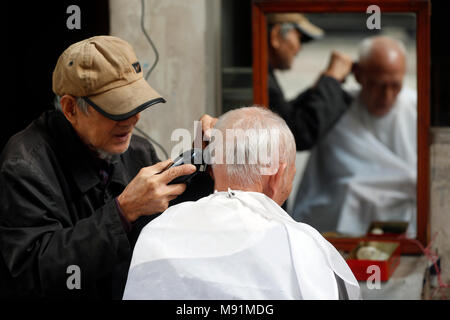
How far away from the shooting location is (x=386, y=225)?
→ 4246 millimetres

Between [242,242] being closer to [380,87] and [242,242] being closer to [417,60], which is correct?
[417,60]

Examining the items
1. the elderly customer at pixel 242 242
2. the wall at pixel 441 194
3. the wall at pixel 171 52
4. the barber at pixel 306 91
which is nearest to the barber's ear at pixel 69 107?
the elderly customer at pixel 242 242

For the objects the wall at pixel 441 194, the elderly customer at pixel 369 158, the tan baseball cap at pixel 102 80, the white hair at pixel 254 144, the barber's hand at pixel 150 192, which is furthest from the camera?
the elderly customer at pixel 369 158

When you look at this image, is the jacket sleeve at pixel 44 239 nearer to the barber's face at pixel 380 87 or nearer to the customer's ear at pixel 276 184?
the customer's ear at pixel 276 184

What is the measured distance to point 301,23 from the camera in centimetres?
413

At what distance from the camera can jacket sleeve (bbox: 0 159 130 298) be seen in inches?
93.6

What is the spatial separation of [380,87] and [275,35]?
79 cm

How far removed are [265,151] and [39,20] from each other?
2233 millimetres

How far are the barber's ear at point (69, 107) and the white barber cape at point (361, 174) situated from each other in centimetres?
205

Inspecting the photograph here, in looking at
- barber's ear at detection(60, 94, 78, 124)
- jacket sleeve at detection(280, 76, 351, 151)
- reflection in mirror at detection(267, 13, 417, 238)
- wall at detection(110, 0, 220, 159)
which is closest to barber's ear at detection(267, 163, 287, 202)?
barber's ear at detection(60, 94, 78, 124)

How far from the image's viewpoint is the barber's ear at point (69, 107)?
→ 254cm

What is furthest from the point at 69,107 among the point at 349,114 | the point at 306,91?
the point at 349,114

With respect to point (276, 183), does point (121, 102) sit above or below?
above

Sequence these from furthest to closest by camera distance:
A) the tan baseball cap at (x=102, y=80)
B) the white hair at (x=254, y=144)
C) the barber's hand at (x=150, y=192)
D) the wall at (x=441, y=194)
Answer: the wall at (x=441, y=194) → the tan baseball cap at (x=102, y=80) → the barber's hand at (x=150, y=192) → the white hair at (x=254, y=144)
